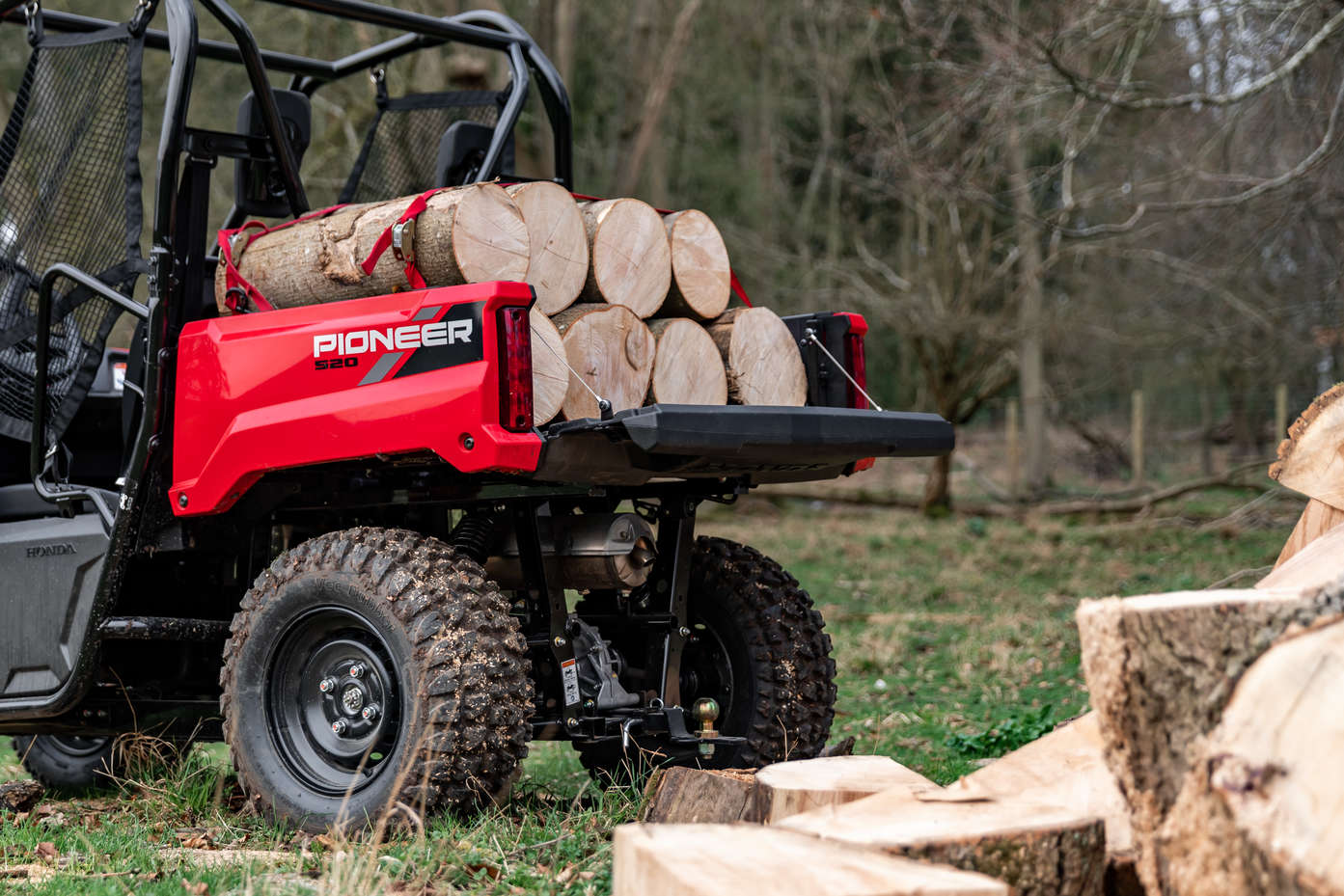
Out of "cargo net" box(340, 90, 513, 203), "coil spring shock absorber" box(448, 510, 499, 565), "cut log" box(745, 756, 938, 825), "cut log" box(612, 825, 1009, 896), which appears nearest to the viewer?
"cut log" box(612, 825, 1009, 896)

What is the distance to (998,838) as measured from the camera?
2.68 meters

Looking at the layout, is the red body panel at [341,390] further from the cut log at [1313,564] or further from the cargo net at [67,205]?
the cut log at [1313,564]

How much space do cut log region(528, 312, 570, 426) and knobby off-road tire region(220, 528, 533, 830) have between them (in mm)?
514

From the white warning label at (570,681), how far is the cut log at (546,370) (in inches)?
31.0

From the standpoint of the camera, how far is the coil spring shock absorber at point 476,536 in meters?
4.64

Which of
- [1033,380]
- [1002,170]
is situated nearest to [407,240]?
[1002,170]

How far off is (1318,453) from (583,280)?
2236 mm

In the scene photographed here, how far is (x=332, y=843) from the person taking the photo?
3.83m

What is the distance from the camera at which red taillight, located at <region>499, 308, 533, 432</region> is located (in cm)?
385

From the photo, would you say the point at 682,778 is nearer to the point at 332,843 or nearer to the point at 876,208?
the point at 332,843

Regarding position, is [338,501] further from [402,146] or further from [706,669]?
[402,146]

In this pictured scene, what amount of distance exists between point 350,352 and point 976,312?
1598 centimetres

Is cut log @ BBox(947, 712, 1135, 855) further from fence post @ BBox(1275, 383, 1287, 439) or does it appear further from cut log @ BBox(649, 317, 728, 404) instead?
fence post @ BBox(1275, 383, 1287, 439)

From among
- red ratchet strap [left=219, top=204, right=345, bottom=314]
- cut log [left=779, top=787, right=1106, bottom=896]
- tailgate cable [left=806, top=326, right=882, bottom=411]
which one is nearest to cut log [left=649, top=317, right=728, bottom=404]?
tailgate cable [left=806, top=326, right=882, bottom=411]
